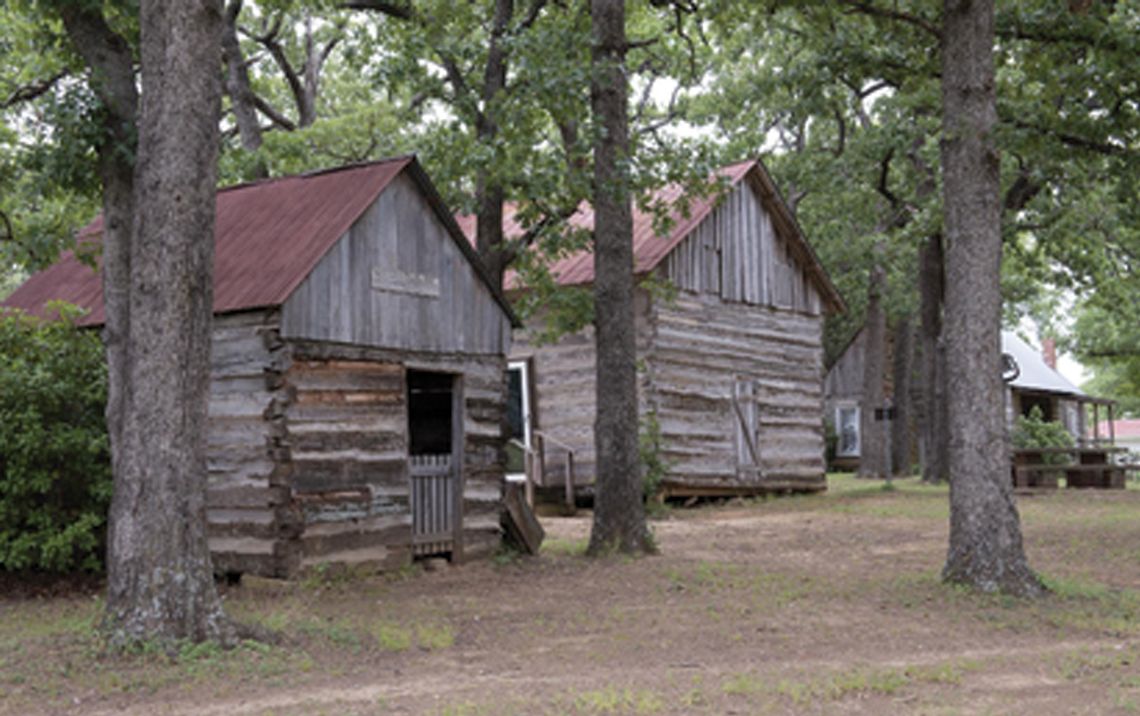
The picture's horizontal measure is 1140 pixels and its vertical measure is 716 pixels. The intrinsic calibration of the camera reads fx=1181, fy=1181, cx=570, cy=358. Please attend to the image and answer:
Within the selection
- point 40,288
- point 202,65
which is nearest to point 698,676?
point 202,65

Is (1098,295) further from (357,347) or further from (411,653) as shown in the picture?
(411,653)

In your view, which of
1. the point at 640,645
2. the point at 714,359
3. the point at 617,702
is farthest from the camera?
the point at 714,359

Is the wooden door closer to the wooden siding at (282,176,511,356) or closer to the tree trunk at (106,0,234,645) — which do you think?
the wooden siding at (282,176,511,356)

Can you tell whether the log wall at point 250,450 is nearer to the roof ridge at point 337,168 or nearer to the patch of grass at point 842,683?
the roof ridge at point 337,168

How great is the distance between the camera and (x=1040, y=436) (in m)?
31.6

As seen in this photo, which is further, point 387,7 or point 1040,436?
point 1040,436

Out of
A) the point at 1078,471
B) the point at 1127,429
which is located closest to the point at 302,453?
the point at 1078,471

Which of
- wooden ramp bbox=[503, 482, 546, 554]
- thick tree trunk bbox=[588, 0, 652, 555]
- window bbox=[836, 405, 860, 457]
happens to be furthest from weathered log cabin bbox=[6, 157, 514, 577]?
window bbox=[836, 405, 860, 457]

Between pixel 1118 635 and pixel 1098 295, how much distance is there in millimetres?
20787

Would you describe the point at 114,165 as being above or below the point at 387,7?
below

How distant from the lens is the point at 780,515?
71.9 feet

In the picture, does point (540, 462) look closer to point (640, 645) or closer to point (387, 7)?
point (387, 7)

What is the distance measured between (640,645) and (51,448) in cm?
690

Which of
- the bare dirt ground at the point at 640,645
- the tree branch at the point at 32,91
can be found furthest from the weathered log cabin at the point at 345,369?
the tree branch at the point at 32,91
